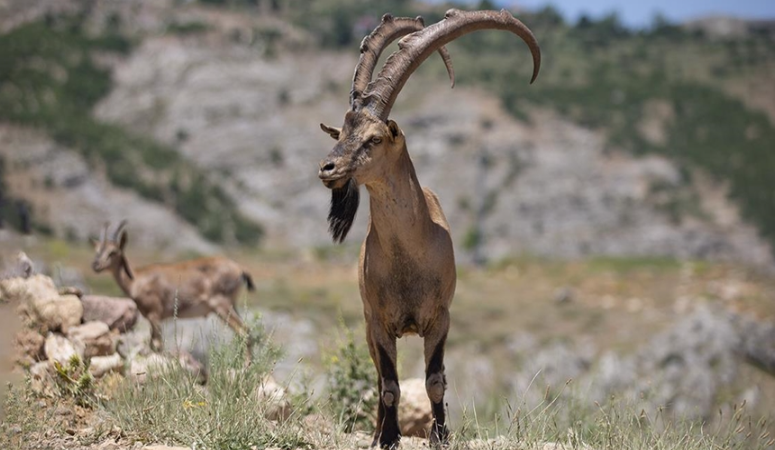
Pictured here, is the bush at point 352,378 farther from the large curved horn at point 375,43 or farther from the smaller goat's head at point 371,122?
the large curved horn at point 375,43

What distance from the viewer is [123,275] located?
1358 centimetres

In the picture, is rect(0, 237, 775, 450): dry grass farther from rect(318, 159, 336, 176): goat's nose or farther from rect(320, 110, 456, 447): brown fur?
rect(318, 159, 336, 176): goat's nose

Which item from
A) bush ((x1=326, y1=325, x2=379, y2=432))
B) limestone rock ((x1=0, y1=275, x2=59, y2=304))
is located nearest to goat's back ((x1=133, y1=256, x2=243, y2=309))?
limestone rock ((x1=0, y1=275, x2=59, y2=304))

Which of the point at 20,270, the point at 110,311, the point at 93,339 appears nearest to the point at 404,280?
the point at 93,339

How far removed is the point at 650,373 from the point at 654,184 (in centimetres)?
3228

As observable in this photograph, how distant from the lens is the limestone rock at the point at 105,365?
7.37m

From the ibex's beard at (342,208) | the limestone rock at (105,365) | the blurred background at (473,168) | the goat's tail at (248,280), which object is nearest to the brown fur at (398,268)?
the ibex's beard at (342,208)

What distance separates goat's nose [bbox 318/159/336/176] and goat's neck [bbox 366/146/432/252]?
0.59 metres

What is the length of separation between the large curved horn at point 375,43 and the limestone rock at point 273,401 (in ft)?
7.52

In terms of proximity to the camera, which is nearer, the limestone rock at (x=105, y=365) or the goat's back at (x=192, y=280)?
the limestone rock at (x=105, y=365)

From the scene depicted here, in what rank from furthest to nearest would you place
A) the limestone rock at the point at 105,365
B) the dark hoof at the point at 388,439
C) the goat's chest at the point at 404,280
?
the limestone rock at the point at 105,365
the dark hoof at the point at 388,439
the goat's chest at the point at 404,280

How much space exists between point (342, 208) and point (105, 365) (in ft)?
9.65

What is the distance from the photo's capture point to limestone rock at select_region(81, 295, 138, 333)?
27.6 feet

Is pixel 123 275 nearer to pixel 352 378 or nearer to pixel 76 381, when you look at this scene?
pixel 352 378
